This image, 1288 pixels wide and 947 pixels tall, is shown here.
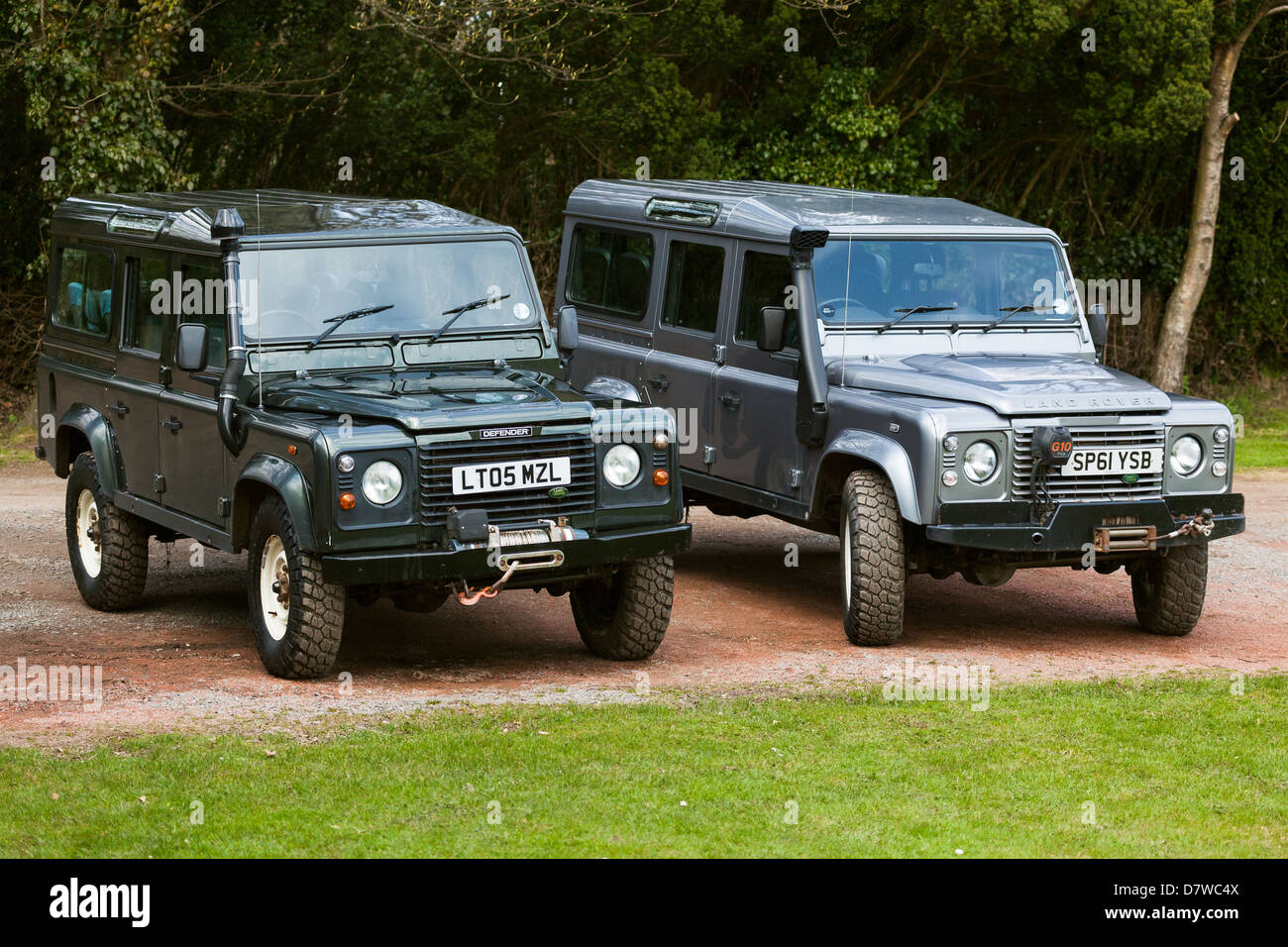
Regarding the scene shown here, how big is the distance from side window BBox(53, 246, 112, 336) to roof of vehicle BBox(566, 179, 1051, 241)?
10.9 ft

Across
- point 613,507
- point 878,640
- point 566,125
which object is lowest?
point 878,640

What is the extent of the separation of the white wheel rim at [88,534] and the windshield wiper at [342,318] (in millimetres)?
2280

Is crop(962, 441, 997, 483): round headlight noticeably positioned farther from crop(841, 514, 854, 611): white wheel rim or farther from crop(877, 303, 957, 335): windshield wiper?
crop(877, 303, 957, 335): windshield wiper

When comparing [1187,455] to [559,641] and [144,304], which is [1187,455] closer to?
[559,641]

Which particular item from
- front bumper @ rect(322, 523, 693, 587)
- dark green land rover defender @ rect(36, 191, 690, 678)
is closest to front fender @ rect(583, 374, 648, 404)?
dark green land rover defender @ rect(36, 191, 690, 678)

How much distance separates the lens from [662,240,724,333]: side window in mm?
10547

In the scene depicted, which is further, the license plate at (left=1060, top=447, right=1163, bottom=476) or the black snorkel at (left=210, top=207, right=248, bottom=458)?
the license plate at (left=1060, top=447, right=1163, bottom=476)

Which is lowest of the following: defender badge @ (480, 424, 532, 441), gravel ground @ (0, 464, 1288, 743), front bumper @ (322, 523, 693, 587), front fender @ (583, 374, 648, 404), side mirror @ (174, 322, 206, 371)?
gravel ground @ (0, 464, 1288, 743)

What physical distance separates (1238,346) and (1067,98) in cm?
411

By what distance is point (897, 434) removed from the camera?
8.80 meters

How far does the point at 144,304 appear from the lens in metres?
9.52

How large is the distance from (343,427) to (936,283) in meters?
3.89
